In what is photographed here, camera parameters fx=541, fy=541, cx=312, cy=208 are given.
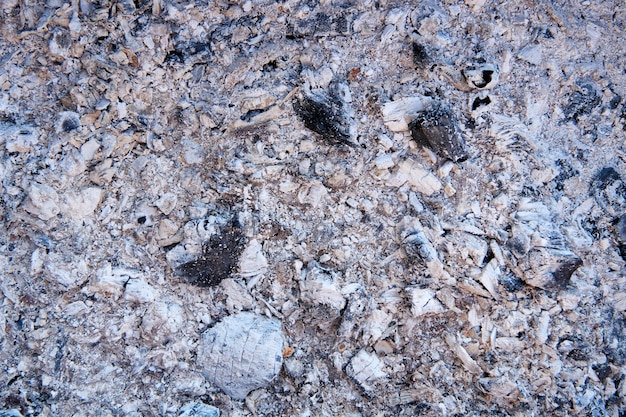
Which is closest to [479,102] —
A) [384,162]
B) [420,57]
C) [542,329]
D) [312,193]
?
[420,57]

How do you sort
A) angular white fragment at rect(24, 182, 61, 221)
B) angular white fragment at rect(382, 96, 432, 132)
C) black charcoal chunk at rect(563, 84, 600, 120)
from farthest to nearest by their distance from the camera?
black charcoal chunk at rect(563, 84, 600, 120) → angular white fragment at rect(382, 96, 432, 132) → angular white fragment at rect(24, 182, 61, 221)

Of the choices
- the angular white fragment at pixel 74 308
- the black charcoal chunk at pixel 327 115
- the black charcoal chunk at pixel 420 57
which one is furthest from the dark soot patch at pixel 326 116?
the angular white fragment at pixel 74 308

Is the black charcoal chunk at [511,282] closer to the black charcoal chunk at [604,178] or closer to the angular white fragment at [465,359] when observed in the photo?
the angular white fragment at [465,359]

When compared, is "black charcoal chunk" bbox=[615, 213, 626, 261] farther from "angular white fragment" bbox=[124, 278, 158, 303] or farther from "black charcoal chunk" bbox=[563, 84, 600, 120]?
"angular white fragment" bbox=[124, 278, 158, 303]

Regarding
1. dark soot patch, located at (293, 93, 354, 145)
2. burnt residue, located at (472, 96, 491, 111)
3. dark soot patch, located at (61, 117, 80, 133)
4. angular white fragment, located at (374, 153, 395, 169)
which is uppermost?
burnt residue, located at (472, 96, 491, 111)

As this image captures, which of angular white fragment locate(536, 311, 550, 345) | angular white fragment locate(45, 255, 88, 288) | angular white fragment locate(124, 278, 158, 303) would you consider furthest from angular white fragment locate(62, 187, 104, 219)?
angular white fragment locate(536, 311, 550, 345)

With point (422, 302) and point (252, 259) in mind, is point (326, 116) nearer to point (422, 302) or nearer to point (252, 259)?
point (252, 259)

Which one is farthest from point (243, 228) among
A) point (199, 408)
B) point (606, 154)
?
point (606, 154)
